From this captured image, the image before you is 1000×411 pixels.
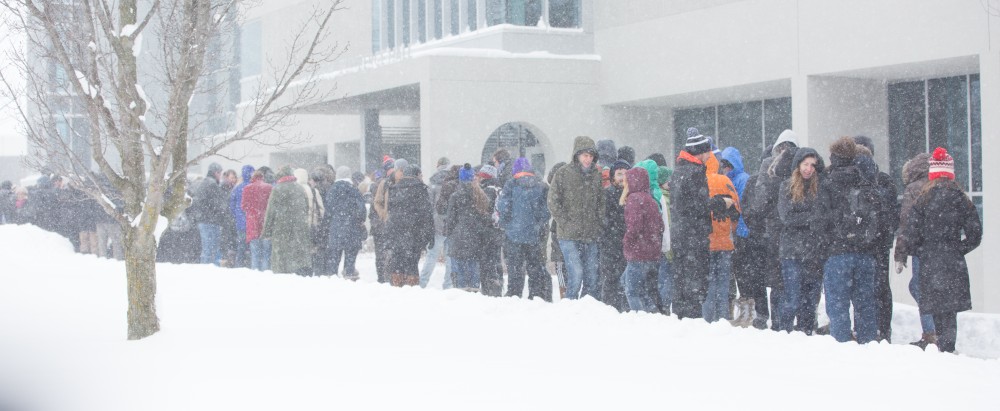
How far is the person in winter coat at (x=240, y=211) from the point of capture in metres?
16.4

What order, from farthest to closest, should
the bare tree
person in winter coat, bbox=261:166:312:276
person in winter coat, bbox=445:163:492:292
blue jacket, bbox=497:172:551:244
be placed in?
person in winter coat, bbox=261:166:312:276 → person in winter coat, bbox=445:163:492:292 → blue jacket, bbox=497:172:551:244 → the bare tree

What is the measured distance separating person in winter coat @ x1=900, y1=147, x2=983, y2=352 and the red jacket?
9.48 metres

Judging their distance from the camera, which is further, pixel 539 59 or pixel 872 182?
pixel 539 59

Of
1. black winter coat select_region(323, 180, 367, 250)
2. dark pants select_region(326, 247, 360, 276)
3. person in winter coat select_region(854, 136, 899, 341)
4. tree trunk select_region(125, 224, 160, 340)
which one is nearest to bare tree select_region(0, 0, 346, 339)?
tree trunk select_region(125, 224, 160, 340)

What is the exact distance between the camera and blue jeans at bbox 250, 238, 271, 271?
15688 mm

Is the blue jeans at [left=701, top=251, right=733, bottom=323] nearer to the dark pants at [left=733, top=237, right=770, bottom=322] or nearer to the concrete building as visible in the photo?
the dark pants at [left=733, top=237, right=770, bottom=322]

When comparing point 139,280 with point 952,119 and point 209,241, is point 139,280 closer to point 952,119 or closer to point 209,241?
point 209,241

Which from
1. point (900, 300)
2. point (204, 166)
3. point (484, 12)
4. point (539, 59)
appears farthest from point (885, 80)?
point (204, 166)

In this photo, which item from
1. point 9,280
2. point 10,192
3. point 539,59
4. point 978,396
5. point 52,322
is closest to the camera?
point 978,396

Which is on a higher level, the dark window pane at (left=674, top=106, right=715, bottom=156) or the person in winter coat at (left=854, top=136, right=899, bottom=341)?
the dark window pane at (left=674, top=106, right=715, bottom=156)

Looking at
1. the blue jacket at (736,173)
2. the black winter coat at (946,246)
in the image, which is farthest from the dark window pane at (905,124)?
the black winter coat at (946,246)

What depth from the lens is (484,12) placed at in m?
23.2

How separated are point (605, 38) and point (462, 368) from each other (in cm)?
1671

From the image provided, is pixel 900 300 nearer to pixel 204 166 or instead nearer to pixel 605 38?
pixel 605 38
